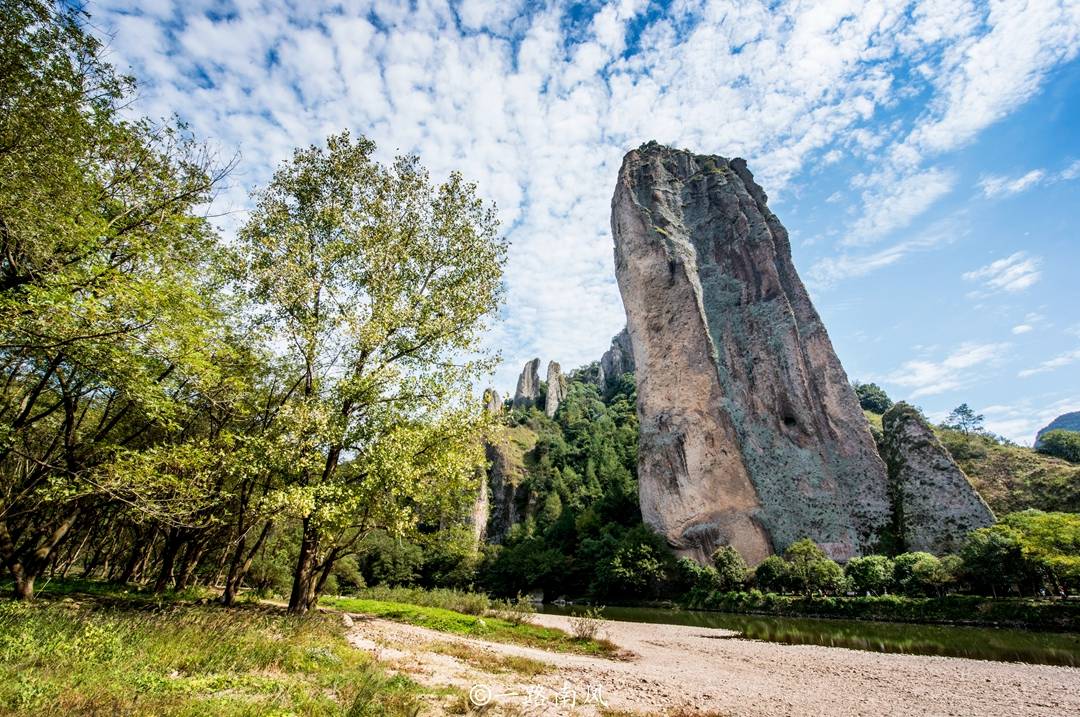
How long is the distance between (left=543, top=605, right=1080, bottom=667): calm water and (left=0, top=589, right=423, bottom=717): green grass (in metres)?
23.1

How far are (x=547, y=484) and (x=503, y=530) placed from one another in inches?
463

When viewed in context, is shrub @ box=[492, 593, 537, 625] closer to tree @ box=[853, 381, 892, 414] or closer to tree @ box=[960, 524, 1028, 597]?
tree @ box=[960, 524, 1028, 597]

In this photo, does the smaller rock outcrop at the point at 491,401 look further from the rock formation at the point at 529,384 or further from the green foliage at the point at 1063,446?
the rock formation at the point at 529,384

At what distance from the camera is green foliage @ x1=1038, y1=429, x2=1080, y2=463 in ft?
216

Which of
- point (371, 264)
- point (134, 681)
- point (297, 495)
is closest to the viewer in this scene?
point (134, 681)

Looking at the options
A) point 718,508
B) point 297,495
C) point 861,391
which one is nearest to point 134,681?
point 297,495

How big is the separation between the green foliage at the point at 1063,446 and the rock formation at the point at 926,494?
30483mm

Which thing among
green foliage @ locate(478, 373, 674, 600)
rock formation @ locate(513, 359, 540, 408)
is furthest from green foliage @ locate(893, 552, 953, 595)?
rock formation @ locate(513, 359, 540, 408)

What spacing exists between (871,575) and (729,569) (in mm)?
12802

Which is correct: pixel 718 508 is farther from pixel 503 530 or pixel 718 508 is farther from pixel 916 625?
pixel 503 530

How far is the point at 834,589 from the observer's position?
135ft

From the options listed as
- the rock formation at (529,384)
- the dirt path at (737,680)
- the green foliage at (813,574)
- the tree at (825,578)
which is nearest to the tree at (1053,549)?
the tree at (825,578)

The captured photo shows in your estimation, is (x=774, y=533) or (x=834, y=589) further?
(x=774, y=533)

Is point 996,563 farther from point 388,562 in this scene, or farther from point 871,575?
point 388,562
